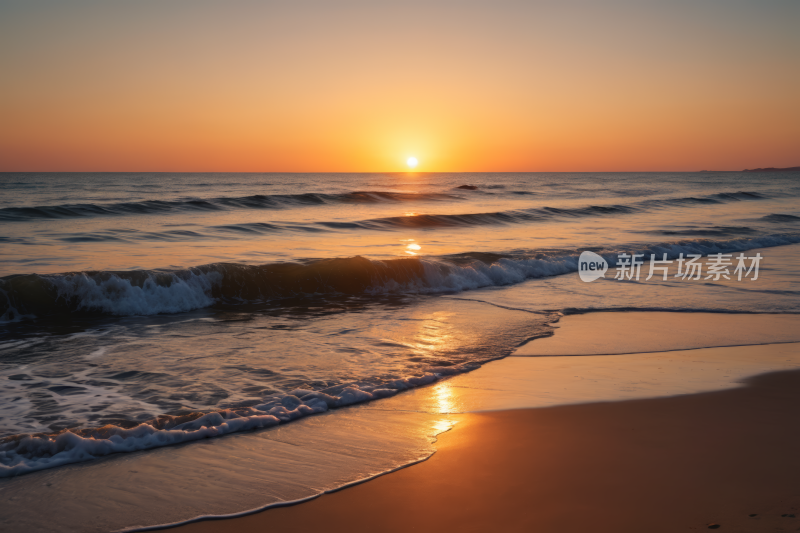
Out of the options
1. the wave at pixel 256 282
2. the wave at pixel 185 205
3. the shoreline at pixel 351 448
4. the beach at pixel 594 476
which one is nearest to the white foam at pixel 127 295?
the wave at pixel 256 282

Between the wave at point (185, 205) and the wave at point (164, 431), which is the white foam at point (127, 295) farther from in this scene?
the wave at point (185, 205)

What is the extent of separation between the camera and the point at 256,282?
434 inches

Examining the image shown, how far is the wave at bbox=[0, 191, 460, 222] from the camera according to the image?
73.2 ft

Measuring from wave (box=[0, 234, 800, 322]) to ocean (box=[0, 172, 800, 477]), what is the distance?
1.3 inches

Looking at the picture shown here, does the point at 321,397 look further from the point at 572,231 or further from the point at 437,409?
the point at 572,231

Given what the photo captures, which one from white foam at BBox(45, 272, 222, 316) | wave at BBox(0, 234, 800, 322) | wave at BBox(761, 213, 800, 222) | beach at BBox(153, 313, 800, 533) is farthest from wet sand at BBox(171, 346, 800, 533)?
wave at BBox(761, 213, 800, 222)

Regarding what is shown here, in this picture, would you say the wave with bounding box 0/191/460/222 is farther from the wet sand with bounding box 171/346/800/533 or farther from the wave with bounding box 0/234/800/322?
the wet sand with bounding box 171/346/800/533

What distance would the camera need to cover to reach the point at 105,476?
12.0ft

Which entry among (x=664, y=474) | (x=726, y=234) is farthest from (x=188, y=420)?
(x=726, y=234)

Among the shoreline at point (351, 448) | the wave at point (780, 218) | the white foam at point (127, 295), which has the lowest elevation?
the shoreline at point (351, 448)

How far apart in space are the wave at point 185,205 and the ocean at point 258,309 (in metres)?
0.96

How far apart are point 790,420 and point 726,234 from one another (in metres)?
19.7

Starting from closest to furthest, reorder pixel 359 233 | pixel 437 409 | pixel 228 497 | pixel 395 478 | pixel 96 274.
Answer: pixel 228 497 → pixel 395 478 → pixel 437 409 → pixel 96 274 → pixel 359 233

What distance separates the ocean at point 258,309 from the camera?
4766 millimetres
